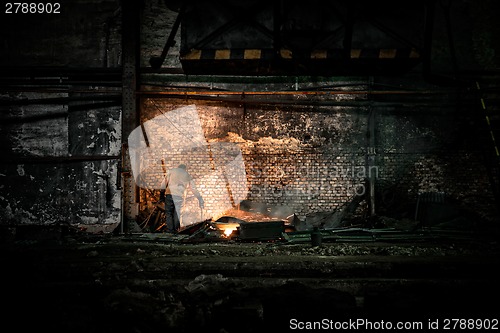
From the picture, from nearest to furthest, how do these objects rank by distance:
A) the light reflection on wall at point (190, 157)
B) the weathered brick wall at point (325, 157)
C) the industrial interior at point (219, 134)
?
the industrial interior at point (219, 134) → the weathered brick wall at point (325, 157) → the light reflection on wall at point (190, 157)

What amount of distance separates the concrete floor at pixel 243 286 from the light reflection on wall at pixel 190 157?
269 cm

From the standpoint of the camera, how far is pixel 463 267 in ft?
13.0

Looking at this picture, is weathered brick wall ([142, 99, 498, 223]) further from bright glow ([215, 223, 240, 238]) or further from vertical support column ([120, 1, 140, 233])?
bright glow ([215, 223, 240, 238])

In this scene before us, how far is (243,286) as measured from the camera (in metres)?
3.58

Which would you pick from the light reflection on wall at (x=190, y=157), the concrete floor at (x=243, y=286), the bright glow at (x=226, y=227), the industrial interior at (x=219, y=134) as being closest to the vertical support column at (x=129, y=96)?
the industrial interior at (x=219, y=134)

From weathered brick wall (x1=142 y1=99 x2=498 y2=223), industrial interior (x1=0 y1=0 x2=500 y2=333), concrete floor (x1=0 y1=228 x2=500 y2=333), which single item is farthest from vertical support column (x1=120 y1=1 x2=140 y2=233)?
concrete floor (x1=0 y1=228 x2=500 y2=333)

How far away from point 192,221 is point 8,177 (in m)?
4.86

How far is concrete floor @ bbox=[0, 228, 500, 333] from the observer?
9.48ft

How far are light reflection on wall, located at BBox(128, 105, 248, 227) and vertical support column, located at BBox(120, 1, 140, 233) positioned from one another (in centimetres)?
25

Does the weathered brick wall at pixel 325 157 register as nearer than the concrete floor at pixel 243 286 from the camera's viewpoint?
No

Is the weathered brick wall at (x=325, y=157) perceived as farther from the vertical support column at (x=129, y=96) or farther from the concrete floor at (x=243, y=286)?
the concrete floor at (x=243, y=286)

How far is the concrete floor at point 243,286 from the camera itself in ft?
9.48

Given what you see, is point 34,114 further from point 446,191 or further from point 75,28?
point 446,191

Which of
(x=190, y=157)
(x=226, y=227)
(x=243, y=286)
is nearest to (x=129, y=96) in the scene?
(x=190, y=157)
